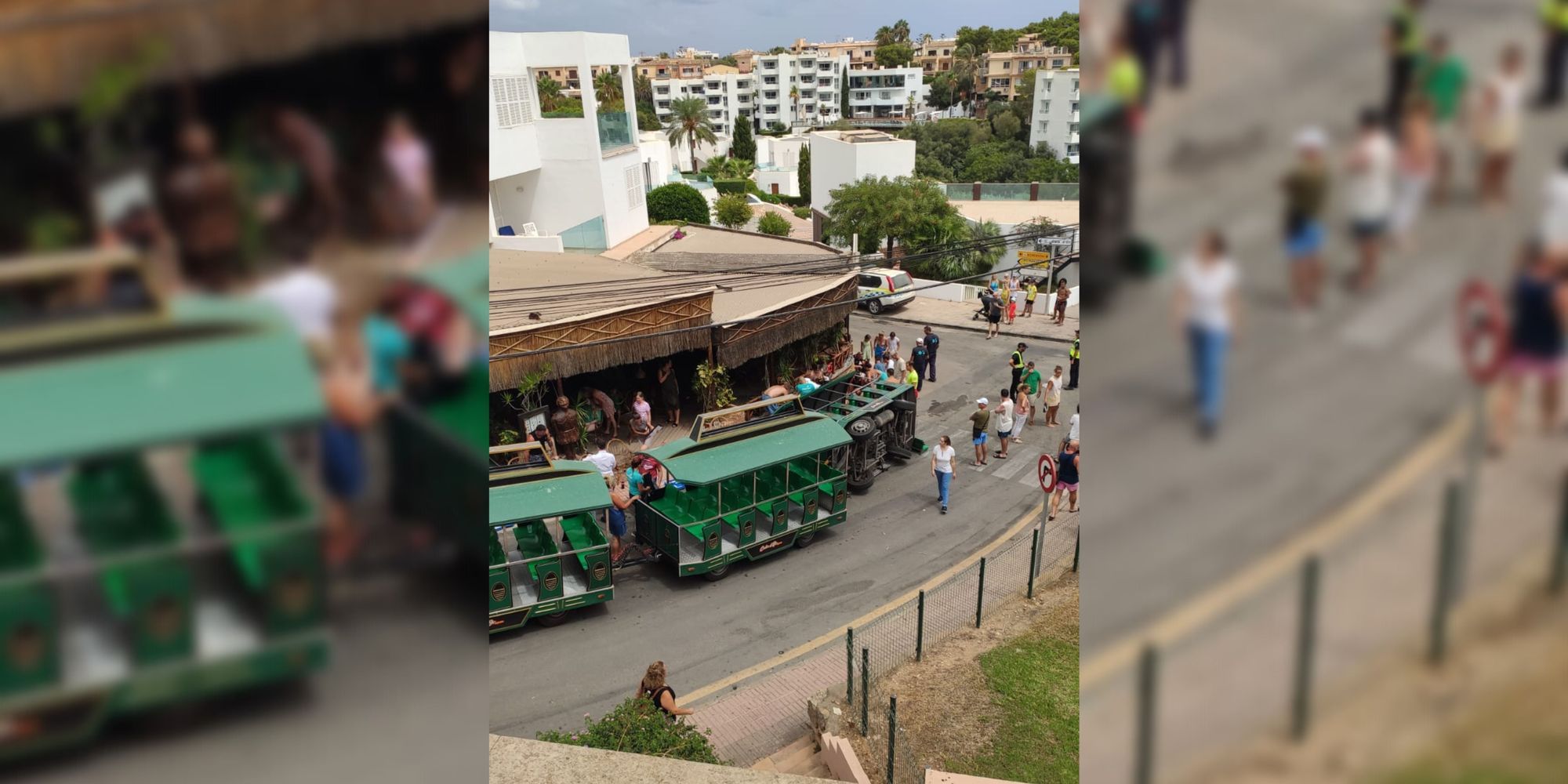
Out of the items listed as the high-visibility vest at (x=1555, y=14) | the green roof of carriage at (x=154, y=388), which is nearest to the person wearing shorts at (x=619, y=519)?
the green roof of carriage at (x=154, y=388)

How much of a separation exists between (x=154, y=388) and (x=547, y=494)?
8.22m

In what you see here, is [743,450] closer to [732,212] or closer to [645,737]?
[645,737]

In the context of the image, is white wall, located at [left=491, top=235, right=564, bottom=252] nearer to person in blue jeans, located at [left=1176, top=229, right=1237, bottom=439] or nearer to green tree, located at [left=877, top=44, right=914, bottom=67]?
person in blue jeans, located at [left=1176, top=229, right=1237, bottom=439]

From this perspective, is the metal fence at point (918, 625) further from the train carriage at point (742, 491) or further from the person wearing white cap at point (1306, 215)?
the person wearing white cap at point (1306, 215)

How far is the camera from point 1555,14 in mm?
948

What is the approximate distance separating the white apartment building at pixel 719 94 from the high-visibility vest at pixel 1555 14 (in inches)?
3198

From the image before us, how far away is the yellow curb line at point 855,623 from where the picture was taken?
8.26 m

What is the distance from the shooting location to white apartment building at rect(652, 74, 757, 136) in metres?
80.2

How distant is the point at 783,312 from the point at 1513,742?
593 inches

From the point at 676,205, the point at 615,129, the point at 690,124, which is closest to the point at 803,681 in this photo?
the point at 615,129

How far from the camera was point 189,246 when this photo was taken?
98 centimetres

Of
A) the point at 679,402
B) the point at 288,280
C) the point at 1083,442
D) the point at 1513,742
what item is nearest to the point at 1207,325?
the point at 1083,442

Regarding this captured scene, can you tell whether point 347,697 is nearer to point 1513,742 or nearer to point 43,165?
point 43,165

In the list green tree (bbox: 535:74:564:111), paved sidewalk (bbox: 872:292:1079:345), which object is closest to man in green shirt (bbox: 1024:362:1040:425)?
paved sidewalk (bbox: 872:292:1079:345)
